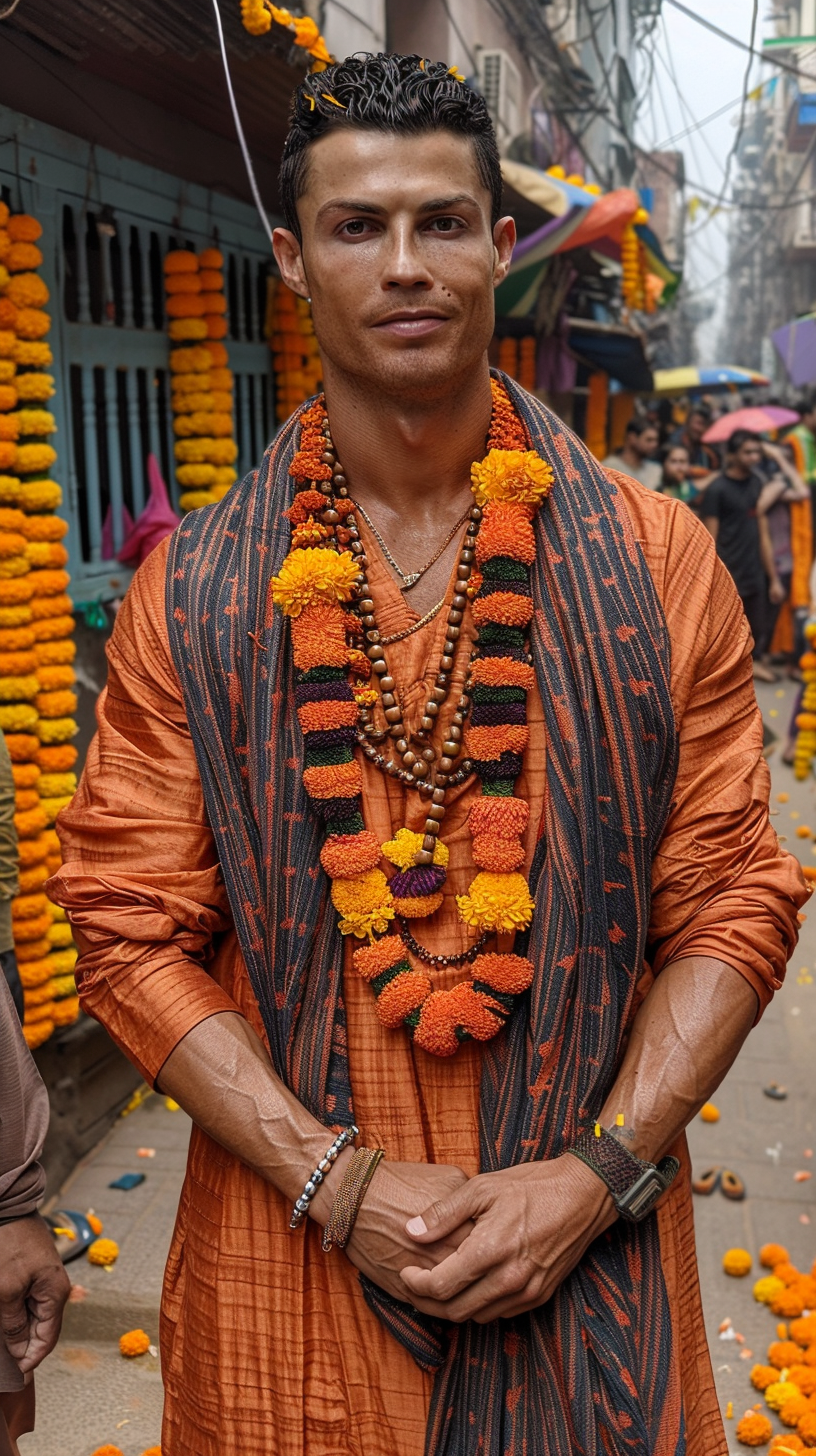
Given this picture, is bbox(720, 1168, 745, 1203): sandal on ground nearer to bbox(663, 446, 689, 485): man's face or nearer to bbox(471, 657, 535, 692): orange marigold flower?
bbox(471, 657, 535, 692): orange marigold flower

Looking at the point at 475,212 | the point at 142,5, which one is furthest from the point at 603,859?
the point at 142,5

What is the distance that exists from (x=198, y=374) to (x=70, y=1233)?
3.20 m

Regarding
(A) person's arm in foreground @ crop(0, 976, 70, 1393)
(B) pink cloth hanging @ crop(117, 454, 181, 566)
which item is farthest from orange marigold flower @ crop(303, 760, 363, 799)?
(B) pink cloth hanging @ crop(117, 454, 181, 566)

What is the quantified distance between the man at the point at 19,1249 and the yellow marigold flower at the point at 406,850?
0.57 m

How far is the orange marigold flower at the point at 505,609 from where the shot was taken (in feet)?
6.09

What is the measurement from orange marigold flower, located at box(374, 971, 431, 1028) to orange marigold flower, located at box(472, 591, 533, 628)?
0.49 m

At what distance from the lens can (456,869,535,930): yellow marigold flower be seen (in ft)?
5.91

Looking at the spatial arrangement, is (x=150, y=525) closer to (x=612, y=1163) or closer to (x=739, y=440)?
(x=612, y=1163)

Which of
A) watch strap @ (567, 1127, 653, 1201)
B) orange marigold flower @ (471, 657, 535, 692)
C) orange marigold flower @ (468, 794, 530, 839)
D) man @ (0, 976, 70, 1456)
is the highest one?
orange marigold flower @ (471, 657, 535, 692)

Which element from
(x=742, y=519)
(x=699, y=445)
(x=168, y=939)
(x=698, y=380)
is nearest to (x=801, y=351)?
(x=742, y=519)

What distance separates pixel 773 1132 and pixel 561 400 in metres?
9.01

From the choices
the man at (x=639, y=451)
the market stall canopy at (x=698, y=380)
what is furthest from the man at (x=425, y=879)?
the market stall canopy at (x=698, y=380)

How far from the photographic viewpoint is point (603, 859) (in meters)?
1.81

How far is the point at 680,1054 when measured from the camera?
1.76 meters
